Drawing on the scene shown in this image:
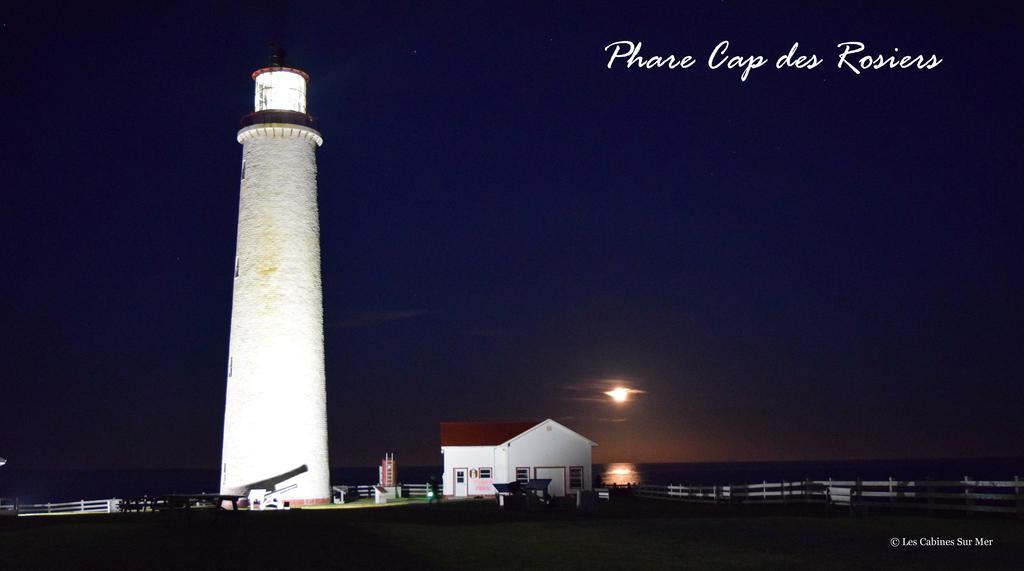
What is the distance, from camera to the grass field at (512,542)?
14766mm

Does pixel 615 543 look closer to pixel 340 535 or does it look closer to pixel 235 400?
pixel 340 535

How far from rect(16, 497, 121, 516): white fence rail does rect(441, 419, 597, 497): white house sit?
1383 centimetres

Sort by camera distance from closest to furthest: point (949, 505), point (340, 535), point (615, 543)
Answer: point (615, 543) → point (340, 535) → point (949, 505)

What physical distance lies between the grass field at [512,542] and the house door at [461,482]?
1698 centimetres

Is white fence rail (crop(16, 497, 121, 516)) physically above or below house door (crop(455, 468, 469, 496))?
below

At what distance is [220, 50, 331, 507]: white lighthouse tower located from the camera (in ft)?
110

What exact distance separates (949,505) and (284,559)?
1638 centimetres

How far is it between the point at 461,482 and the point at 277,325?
13.4 meters

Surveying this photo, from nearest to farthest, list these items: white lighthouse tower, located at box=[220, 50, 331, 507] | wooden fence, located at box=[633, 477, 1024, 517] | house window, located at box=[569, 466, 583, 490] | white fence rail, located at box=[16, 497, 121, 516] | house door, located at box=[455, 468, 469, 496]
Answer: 1. wooden fence, located at box=[633, 477, 1024, 517]
2. white lighthouse tower, located at box=[220, 50, 331, 507]
3. white fence rail, located at box=[16, 497, 121, 516]
4. house window, located at box=[569, 466, 583, 490]
5. house door, located at box=[455, 468, 469, 496]

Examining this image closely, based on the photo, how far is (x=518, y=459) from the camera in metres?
41.8

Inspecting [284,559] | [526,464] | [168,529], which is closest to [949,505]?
[284,559]

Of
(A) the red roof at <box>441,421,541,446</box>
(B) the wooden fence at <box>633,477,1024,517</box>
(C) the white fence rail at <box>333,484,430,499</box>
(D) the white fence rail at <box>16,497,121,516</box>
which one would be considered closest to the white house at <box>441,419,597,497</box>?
(A) the red roof at <box>441,421,541,446</box>

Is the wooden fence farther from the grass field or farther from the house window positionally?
the house window

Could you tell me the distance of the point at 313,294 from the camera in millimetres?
34625
